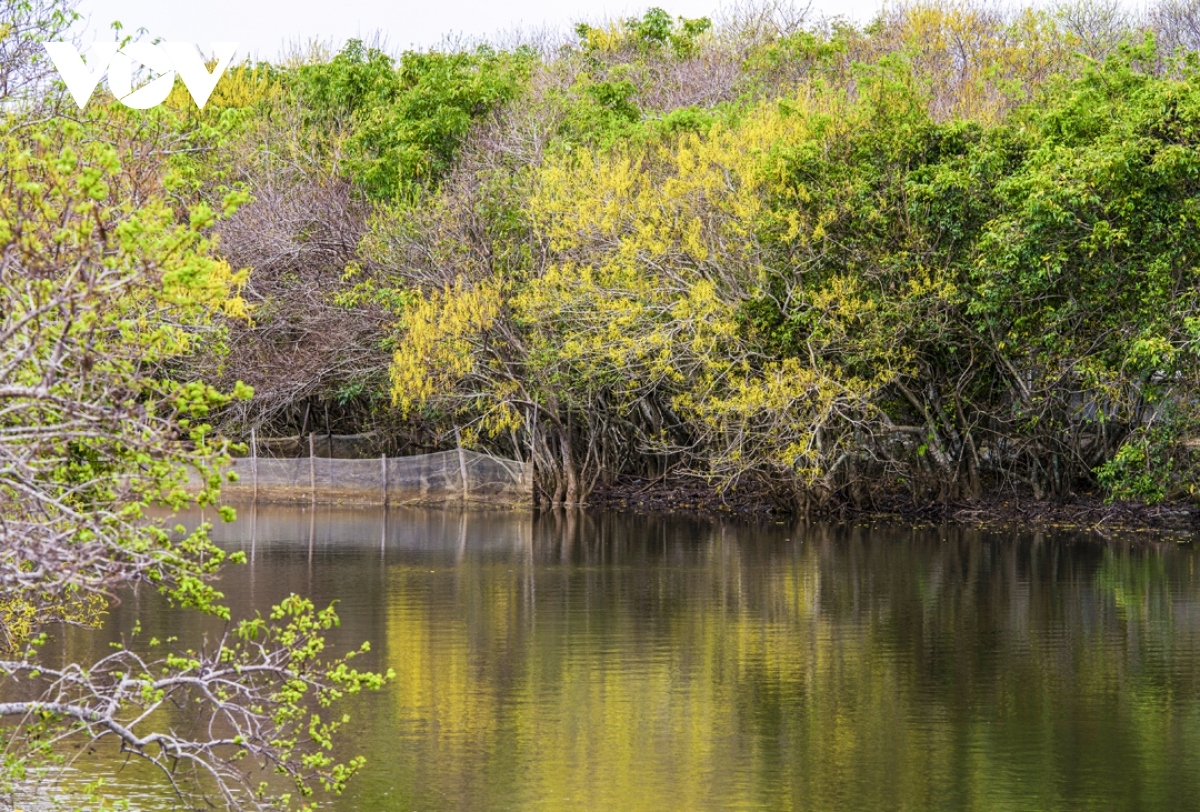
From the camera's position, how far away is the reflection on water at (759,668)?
12.1 metres

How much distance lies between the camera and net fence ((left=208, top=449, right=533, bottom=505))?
36.6m

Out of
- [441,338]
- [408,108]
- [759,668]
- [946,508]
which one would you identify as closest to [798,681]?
[759,668]

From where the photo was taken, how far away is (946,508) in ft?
108

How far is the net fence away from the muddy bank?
2.22 m

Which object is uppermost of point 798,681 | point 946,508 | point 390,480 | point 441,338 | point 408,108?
point 408,108

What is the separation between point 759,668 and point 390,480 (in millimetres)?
21021

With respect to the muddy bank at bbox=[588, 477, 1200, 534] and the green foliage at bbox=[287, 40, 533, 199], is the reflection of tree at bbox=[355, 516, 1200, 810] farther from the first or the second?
the green foliage at bbox=[287, 40, 533, 199]

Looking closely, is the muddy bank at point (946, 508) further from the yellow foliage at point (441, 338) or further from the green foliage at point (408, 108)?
the green foliage at point (408, 108)

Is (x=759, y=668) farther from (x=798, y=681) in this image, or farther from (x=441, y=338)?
(x=441, y=338)

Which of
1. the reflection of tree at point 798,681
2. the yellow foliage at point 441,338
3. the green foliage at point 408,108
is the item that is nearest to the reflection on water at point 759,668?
the reflection of tree at point 798,681

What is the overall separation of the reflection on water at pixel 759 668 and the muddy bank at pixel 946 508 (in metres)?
2.26

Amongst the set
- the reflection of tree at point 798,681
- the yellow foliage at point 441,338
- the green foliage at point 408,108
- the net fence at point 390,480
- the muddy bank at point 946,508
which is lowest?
the reflection of tree at point 798,681

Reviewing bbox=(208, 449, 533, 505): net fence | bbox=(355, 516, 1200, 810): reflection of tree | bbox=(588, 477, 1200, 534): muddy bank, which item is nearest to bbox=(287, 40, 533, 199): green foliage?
bbox=(208, 449, 533, 505): net fence

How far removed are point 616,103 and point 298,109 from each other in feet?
28.0
